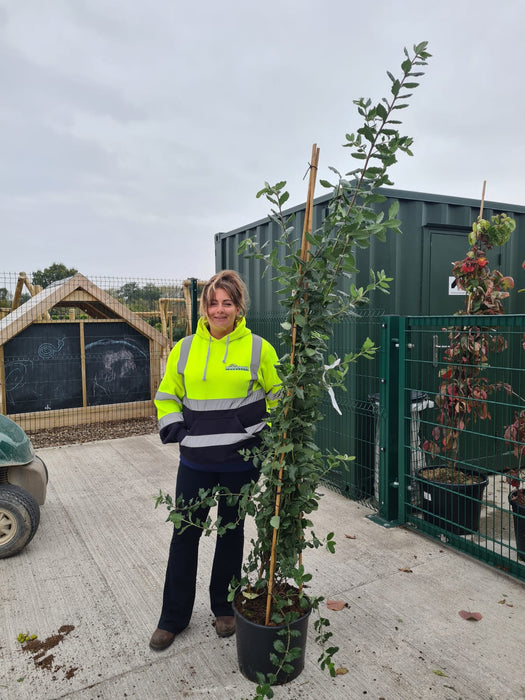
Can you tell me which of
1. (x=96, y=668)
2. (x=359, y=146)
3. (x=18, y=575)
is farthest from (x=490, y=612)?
(x=18, y=575)

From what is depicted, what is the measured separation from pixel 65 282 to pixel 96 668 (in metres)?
5.94

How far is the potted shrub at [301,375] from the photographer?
5.66 feet

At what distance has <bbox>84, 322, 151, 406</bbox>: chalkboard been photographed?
7348 millimetres

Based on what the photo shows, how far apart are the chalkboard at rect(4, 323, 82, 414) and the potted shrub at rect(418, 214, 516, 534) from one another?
5.33 metres

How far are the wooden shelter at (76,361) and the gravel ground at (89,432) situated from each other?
141 millimetres

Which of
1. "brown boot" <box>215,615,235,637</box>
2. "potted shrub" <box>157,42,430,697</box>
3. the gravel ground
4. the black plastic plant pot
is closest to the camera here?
"potted shrub" <box>157,42,430,697</box>

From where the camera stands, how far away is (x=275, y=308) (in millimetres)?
5648

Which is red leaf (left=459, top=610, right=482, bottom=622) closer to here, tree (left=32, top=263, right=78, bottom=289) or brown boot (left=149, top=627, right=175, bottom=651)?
brown boot (left=149, top=627, right=175, bottom=651)

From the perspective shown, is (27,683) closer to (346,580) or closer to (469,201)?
(346,580)

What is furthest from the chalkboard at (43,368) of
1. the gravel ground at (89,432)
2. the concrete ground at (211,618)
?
the concrete ground at (211,618)

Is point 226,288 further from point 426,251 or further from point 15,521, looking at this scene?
point 426,251

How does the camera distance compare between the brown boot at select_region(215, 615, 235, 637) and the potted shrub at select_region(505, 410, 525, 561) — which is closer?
the brown boot at select_region(215, 615, 235, 637)

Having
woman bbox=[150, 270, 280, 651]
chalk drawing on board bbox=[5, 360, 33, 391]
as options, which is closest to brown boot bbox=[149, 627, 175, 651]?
woman bbox=[150, 270, 280, 651]

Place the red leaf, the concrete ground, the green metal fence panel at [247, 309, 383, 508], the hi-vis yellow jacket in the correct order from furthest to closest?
the green metal fence panel at [247, 309, 383, 508] < the red leaf < the hi-vis yellow jacket < the concrete ground
